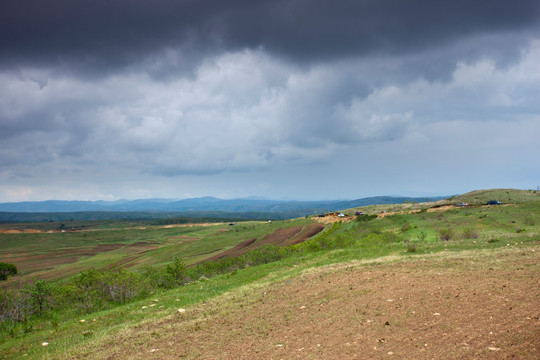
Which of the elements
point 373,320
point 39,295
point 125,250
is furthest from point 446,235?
point 125,250

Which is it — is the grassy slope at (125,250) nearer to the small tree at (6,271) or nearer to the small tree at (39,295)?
the small tree at (6,271)

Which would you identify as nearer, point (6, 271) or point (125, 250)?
point (6, 271)

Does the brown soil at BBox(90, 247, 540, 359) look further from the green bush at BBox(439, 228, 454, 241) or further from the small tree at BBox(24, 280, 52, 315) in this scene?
the green bush at BBox(439, 228, 454, 241)

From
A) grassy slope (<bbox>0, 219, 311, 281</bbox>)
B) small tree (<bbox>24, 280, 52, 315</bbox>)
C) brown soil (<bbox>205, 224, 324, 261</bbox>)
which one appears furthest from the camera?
grassy slope (<bbox>0, 219, 311, 281</bbox>)

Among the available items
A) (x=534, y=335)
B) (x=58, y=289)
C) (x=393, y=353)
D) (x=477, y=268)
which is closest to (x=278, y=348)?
(x=393, y=353)

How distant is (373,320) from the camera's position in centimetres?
984

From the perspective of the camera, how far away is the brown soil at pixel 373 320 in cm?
776

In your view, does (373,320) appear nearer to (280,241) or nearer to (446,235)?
(446,235)

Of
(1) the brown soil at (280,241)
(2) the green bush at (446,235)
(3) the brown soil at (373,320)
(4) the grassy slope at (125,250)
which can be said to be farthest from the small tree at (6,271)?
(2) the green bush at (446,235)

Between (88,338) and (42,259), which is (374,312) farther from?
(42,259)

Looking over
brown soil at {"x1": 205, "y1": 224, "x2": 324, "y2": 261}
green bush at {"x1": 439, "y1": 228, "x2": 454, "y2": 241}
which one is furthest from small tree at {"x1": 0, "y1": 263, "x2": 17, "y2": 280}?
green bush at {"x1": 439, "y1": 228, "x2": 454, "y2": 241}

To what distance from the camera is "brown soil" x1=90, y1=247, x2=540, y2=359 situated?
7.76 meters

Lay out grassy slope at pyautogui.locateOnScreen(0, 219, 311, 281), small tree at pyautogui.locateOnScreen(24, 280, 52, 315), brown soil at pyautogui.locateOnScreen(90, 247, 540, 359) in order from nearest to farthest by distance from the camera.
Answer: brown soil at pyautogui.locateOnScreen(90, 247, 540, 359), small tree at pyautogui.locateOnScreen(24, 280, 52, 315), grassy slope at pyautogui.locateOnScreen(0, 219, 311, 281)

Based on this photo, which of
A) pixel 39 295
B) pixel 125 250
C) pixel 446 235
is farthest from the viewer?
pixel 125 250
